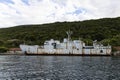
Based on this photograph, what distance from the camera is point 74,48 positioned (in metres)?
138

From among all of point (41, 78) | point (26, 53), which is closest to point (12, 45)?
point (26, 53)

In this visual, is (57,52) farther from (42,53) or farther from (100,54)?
(100,54)

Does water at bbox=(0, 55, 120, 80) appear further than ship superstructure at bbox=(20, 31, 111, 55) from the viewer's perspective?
No

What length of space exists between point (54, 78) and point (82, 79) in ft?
17.2

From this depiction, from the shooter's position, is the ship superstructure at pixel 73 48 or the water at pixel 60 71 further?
the ship superstructure at pixel 73 48

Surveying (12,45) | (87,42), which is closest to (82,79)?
(87,42)

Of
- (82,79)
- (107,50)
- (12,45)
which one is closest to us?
(82,79)

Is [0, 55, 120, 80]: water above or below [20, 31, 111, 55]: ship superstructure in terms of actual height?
below

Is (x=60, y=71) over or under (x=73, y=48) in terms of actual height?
under

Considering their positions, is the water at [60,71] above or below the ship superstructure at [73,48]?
below

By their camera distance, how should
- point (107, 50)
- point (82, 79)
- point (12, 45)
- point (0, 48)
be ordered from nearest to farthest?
1. point (82, 79)
2. point (107, 50)
3. point (0, 48)
4. point (12, 45)

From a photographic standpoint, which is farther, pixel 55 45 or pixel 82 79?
pixel 55 45

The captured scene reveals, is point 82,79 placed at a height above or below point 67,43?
below

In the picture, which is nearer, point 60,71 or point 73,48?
point 60,71
